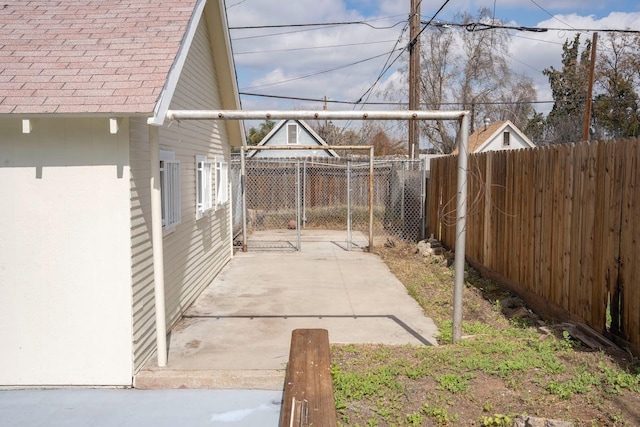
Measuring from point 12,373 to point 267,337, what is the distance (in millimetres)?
2542

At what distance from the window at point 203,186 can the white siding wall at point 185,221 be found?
0.14 meters

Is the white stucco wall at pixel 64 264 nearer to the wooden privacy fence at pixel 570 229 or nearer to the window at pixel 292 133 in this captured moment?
the wooden privacy fence at pixel 570 229

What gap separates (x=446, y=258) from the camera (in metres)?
10.2

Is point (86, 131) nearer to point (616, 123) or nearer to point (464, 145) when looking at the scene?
point (464, 145)

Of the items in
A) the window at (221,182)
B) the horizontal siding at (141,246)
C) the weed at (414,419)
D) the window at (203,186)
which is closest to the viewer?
the weed at (414,419)

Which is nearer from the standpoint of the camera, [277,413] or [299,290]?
[277,413]

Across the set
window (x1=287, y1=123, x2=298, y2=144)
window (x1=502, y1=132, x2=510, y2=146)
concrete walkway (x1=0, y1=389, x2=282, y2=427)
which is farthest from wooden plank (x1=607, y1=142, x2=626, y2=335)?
window (x1=502, y1=132, x2=510, y2=146)

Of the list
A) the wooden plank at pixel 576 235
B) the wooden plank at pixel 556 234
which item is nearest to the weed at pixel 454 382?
the wooden plank at pixel 576 235

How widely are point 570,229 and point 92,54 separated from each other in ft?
17.2

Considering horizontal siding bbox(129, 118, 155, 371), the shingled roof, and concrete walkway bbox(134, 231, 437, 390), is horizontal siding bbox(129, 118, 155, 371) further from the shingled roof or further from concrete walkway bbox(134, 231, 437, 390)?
the shingled roof

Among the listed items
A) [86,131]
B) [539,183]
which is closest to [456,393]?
[539,183]

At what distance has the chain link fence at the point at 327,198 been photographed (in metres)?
13.6

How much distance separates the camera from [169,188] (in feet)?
20.5

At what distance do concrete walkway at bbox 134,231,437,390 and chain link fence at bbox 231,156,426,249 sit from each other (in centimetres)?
331
